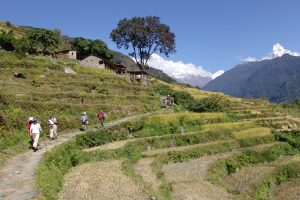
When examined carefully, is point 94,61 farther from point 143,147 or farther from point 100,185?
point 100,185

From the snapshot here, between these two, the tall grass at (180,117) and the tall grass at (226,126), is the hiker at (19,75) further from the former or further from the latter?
the tall grass at (226,126)

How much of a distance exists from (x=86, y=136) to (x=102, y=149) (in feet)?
8.99

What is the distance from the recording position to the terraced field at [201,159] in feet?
66.0

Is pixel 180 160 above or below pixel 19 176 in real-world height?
below

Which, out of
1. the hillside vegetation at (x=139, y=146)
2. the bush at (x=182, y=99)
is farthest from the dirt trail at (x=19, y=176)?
the bush at (x=182, y=99)

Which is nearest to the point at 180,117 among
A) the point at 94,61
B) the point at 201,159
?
→ the point at 201,159

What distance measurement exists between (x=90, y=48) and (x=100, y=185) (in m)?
80.5

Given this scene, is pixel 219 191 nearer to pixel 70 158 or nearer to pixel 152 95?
pixel 70 158

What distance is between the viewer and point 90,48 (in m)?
95.5

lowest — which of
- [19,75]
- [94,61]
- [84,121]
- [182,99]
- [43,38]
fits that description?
[84,121]

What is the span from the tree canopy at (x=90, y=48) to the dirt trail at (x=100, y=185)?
75355 millimetres

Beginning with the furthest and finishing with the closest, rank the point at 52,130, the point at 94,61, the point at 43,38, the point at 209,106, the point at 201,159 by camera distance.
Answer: the point at 43,38 < the point at 94,61 < the point at 209,106 < the point at 201,159 < the point at 52,130

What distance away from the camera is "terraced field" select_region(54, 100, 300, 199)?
2012cm

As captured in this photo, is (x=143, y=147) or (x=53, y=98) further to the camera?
(x=53, y=98)
